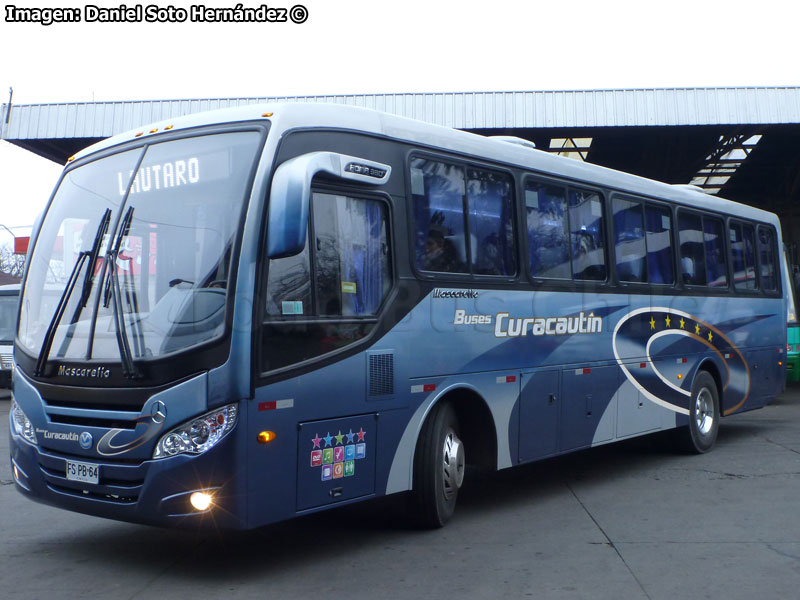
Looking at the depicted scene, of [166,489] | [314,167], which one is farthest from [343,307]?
[166,489]

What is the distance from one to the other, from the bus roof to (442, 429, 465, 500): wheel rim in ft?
7.44

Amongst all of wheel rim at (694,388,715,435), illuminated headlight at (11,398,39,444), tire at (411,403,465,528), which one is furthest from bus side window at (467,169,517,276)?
wheel rim at (694,388,715,435)

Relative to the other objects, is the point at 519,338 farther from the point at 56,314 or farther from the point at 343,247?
the point at 56,314

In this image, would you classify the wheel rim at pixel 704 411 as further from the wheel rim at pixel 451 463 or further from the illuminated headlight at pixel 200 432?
the illuminated headlight at pixel 200 432

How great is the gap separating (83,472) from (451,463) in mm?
2728

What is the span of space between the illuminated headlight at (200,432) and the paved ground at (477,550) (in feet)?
2.73

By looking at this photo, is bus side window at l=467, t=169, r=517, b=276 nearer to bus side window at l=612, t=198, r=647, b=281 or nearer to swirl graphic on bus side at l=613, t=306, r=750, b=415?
bus side window at l=612, t=198, r=647, b=281

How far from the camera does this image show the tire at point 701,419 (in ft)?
36.0

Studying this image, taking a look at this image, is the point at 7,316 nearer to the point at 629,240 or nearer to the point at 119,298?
the point at 629,240

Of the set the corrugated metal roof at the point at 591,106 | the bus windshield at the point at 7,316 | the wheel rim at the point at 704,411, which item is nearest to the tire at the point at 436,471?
the wheel rim at the point at 704,411

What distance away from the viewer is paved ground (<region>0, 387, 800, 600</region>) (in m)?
5.48

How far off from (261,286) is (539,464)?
19.5 feet

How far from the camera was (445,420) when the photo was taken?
279 inches

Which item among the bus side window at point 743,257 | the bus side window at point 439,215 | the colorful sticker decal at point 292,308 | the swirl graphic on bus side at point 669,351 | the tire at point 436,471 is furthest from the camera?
the bus side window at point 743,257
